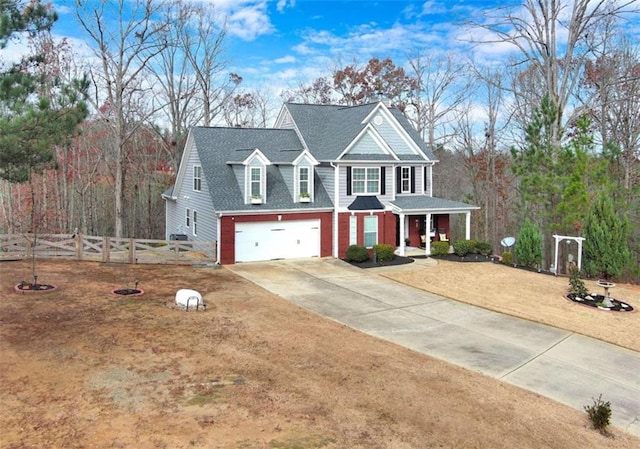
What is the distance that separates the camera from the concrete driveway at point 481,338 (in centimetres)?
981

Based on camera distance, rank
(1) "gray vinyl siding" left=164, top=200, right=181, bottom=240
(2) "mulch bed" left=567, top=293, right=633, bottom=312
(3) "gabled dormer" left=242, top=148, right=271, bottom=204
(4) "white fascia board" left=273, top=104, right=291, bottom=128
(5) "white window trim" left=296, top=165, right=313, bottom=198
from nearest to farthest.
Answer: (2) "mulch bed" left=567, top=293, right=633, bottom=312, (3) "gabled dormer" left=242, top=148, right=271, bottom=204, (5) "white window trim" left=296, top=165, right=313, bottom=198, (4) "white fascia board" left=273, top=104, right=291, bottom=128, (1) "gray vinyl siding" left=164, top=200, right=181, bottom=240

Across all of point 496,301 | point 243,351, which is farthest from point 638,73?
point 243,351

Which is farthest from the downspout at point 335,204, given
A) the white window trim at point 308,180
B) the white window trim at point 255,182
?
the white window trim at point 255,182

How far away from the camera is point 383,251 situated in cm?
2209

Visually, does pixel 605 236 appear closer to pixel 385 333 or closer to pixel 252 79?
pixel 385 333

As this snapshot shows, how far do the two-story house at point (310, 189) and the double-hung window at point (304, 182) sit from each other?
48 millimetres

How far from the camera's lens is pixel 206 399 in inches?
308

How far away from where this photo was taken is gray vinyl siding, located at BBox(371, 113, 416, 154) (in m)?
25.1

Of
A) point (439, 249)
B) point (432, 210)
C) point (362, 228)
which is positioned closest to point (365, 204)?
point (362, 228)

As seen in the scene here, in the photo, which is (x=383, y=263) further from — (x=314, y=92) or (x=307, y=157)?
(x=314, y=92)

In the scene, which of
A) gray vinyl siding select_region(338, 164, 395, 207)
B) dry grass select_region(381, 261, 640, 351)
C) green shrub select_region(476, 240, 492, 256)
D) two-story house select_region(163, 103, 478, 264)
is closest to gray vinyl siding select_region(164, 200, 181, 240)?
two-story house select_region(163, 103, 478, 264)

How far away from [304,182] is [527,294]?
1088 cm

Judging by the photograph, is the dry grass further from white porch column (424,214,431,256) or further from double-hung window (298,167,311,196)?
double-hung window (298,167,311,196)

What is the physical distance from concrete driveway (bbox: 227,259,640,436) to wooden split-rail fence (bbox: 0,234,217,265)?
11.1 ft
